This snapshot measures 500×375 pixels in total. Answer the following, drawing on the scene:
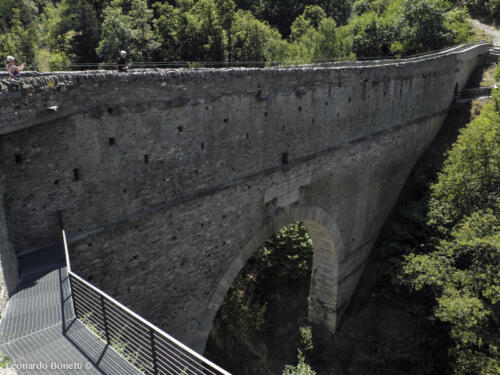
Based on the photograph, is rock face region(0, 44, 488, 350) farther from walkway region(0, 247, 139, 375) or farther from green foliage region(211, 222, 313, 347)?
green foliage region(211, 222, 313, 347)

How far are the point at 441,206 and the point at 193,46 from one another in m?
21.4

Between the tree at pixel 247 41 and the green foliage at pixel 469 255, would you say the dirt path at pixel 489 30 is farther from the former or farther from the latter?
the green foliage at pixel 469 255

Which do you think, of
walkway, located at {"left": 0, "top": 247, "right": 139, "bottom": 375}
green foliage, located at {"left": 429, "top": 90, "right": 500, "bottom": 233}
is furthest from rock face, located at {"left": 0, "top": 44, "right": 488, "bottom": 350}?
green foliage, located at {"left": 429, "top": 90, "right": 500, "bottom": 233}

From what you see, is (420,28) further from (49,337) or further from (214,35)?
(49,337)

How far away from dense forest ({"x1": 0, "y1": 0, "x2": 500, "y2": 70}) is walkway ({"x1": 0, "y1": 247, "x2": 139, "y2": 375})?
23669 mm

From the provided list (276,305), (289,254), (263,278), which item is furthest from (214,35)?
(276,305)

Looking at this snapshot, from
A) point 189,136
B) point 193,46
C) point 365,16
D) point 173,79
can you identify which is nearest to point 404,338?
point 189,136

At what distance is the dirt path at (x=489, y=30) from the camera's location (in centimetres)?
2960

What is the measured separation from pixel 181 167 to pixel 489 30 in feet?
111

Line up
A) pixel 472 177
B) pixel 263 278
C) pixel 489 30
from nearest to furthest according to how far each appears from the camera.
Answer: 1. pixel 472 177
2. pixel 263 278
3. pixel 489 30

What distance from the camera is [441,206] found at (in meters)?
15.3

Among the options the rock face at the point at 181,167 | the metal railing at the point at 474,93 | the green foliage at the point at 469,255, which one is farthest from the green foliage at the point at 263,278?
the metal railing at the point at 474,93

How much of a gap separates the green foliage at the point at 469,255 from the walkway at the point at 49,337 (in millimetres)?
10624

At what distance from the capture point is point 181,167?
8.35m
